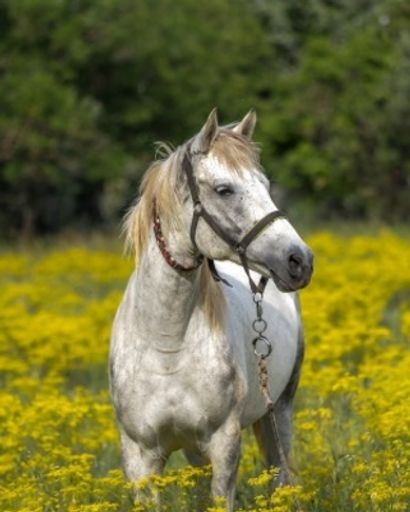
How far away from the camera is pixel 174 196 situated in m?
6.40

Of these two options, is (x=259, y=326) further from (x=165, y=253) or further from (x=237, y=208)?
(x=237, y=208)

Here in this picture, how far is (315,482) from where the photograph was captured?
24.2 feet

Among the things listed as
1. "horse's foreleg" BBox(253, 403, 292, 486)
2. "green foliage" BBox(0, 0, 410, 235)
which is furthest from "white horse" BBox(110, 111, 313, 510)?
"green foliage" BBox(0, 0, 410, 235)

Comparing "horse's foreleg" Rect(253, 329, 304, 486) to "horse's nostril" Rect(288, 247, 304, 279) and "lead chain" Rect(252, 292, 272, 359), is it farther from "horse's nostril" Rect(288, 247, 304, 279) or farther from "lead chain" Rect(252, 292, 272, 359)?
"horse's nostril" Rect(288, 247, 304, 279)

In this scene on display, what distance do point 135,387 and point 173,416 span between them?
0.21 metres

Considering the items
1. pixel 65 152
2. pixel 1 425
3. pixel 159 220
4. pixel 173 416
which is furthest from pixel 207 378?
pixel 65 152

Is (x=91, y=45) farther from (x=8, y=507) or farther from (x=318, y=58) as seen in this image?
(x=8, y=507)

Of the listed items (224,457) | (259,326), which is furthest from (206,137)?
(224,457)

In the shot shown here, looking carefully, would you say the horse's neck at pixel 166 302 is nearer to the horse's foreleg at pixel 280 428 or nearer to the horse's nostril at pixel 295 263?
the horse's nostril at pixel 295 263

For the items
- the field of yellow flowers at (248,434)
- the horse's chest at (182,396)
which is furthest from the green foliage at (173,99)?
the horse's chest at (182,396)

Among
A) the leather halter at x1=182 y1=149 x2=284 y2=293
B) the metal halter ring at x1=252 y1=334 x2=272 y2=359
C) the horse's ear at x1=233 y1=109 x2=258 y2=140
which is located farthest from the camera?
the metal halter ring at x1=252 y1=334 x2=272 y2=359

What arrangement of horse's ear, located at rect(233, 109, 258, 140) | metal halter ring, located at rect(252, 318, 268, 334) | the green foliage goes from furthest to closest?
the green foliage, metal halter ring, located at rect(252, 318, 268, 334), horse's ear, located at rect(233, 109, 258, 140)

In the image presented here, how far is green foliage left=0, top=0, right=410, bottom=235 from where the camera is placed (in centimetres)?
3216

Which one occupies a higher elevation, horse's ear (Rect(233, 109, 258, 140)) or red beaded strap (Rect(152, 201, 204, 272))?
horse's ear (Rect(233, 109, 258, 140))
